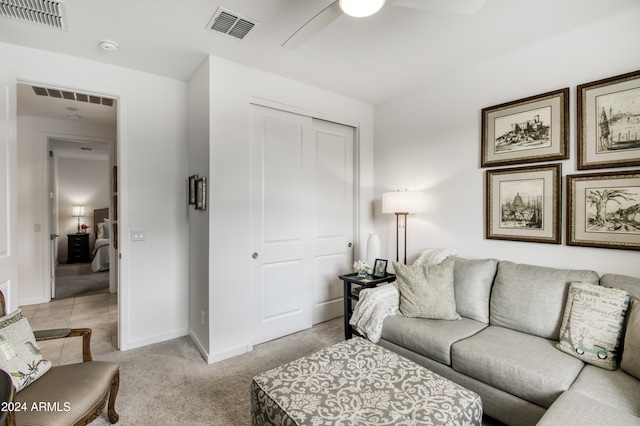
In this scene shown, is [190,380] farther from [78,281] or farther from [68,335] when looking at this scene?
[78,281]

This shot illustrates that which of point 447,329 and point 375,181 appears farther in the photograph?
point 375,181

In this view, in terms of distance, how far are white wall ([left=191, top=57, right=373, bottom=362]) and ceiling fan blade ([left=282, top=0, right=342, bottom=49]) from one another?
110 centimetres

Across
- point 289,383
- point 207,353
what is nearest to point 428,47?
point 289,383

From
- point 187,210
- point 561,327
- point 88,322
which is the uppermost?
point 187,210

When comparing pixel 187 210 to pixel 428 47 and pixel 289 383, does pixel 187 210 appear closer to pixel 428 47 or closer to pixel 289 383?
pixel 289 383

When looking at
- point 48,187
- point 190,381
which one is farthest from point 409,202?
point 48,187

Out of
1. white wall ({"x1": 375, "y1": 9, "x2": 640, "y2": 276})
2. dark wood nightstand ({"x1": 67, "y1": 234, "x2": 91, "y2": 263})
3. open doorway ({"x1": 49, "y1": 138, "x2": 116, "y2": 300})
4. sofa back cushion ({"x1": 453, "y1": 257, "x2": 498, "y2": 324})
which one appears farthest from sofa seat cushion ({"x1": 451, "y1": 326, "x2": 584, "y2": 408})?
dark wood nightstand ({"x1": 67, "y1": 234, "x2": 91, "y2": 263})

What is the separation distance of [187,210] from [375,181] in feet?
7.17

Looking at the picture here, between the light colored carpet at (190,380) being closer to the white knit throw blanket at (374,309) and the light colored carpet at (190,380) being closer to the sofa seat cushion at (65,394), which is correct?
the sofa seat cushion at (65,394)

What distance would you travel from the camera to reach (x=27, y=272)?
4148mm

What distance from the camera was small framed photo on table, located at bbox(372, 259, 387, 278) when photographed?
3.06 meters

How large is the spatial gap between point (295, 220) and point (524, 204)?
6.74 feet

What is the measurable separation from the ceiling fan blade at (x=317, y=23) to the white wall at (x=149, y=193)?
1.84 metres

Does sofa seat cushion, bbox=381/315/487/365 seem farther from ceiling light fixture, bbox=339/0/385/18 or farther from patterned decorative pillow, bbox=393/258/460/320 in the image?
ceiling light fixture, bbox=339/0/385/18
